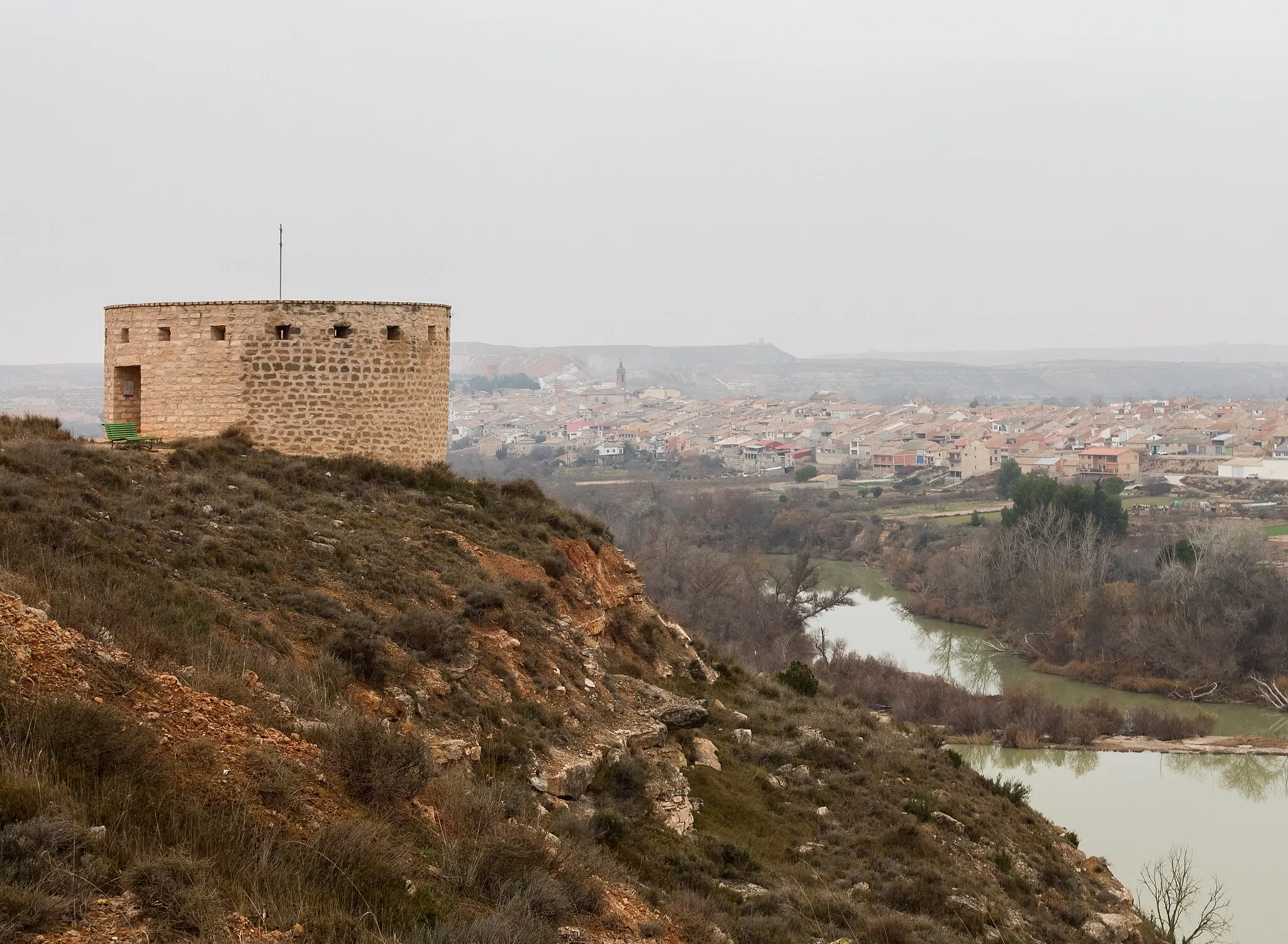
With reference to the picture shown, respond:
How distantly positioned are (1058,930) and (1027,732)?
61.9ft

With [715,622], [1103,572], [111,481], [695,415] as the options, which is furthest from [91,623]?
[695,415]

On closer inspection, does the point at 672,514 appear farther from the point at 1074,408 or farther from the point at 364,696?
the point at 1074,408

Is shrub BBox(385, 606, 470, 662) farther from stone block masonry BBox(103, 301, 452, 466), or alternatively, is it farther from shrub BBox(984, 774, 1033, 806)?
shrub BBox(984, 774, 1033, 806)

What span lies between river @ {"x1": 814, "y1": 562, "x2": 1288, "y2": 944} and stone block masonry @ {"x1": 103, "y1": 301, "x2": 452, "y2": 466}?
13.6 m

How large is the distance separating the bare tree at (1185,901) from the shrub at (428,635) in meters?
9.81

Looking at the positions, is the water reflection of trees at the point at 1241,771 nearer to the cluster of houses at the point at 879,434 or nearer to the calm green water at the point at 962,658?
the calm green water at the point at 962,658

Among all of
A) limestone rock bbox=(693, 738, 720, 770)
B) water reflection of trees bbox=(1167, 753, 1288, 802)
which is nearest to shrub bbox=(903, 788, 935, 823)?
limestone rock bbox=(693, 738, 720, 770)

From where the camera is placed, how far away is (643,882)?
654 cm

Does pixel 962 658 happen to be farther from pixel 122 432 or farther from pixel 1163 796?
pixel 122 432

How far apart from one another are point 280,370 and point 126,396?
217cm

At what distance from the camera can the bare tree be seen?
14.6 meters

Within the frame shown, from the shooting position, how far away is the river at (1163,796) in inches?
743

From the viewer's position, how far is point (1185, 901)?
1700 cm

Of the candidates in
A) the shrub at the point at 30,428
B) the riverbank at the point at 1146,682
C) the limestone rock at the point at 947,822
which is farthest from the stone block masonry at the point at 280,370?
the riverbank at the point at 1146,682
